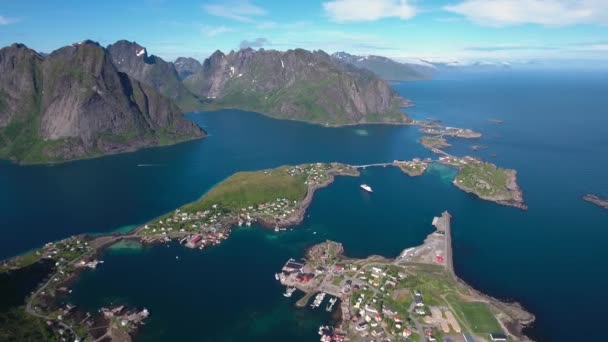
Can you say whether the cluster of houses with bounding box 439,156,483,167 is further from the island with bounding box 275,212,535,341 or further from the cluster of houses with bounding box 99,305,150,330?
the cluster of houses with bounding box 99,305,150,330

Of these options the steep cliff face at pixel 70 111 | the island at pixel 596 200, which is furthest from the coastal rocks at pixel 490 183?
the steep cliff face at pixel 70 111

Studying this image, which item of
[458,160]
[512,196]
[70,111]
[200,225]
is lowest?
[512,196]

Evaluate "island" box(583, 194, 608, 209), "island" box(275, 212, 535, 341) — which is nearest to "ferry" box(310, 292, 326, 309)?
"island" box(275, 212, 535, 341)

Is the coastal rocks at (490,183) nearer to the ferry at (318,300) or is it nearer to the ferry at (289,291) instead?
the ferry at (318,300)

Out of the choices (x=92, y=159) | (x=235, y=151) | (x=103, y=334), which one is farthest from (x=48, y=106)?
(x=103, y=334)

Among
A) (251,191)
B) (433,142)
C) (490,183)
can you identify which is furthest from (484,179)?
(251,191)

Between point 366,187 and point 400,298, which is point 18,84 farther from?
point 400,298
